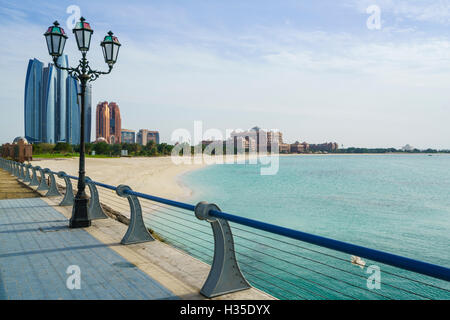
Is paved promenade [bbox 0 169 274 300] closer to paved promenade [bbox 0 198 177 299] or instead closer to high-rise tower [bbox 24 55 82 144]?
paved promenade [bbox 0 198 177 299]

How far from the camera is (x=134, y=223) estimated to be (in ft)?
19.2

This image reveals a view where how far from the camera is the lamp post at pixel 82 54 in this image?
7.14m

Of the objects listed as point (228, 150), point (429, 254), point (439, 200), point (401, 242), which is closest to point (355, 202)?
point (439, 200)

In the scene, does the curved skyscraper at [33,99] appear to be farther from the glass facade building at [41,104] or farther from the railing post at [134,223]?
the railing post at [134,223]

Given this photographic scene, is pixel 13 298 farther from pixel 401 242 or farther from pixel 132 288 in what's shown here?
pixel 401 242

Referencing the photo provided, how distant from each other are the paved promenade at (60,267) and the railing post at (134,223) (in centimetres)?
39

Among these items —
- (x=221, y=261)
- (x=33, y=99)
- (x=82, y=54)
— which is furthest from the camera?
(x=33, y=99)

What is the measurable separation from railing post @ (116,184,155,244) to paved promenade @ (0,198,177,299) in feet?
1.29

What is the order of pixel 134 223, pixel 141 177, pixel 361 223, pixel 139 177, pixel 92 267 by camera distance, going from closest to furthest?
1. pixel 92 267
2. pixel 134 223
3. pixel 361 223
4. pixel 139 177
5. pixel 141 177

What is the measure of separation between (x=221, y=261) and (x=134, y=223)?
102 inches

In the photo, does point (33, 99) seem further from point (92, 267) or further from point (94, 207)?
point (92, 267)

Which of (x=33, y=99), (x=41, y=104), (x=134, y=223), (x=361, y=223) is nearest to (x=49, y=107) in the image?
(x=41, y=104)

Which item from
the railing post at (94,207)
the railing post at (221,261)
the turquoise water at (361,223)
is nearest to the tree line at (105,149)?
the turquoise water at (361,223)
